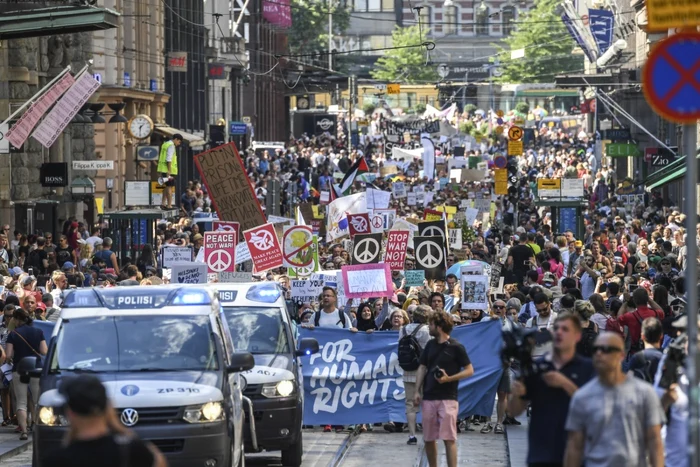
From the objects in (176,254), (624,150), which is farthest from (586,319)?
(624,150)

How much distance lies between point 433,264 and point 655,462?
1602cm

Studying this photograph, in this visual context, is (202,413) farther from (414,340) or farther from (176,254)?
(176,254)

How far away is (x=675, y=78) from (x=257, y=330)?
26.9 feet

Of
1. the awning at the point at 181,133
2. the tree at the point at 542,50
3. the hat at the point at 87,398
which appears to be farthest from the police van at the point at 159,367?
the tree at the point at 542,50

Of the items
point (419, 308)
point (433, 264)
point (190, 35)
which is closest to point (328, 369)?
point (419, 308)

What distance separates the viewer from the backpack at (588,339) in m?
14.4

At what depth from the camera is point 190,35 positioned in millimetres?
63688

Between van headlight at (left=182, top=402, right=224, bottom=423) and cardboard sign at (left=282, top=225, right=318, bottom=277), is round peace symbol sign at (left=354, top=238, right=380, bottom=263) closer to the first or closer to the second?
cardboard sign at (left=282, top=225, right=318, bottom=277)

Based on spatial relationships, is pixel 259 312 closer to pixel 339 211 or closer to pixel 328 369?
Answer: pixel 328 369

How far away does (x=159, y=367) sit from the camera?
12758 millimetres

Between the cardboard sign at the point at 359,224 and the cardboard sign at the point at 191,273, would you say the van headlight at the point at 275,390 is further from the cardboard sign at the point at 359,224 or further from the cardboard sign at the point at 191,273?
the cardboard sign at the point at 359,224

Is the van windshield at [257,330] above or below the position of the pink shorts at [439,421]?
Result: above

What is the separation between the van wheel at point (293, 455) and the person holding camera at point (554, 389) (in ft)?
18.5

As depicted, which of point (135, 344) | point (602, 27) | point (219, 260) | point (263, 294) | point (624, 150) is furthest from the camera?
point (602, 27)
